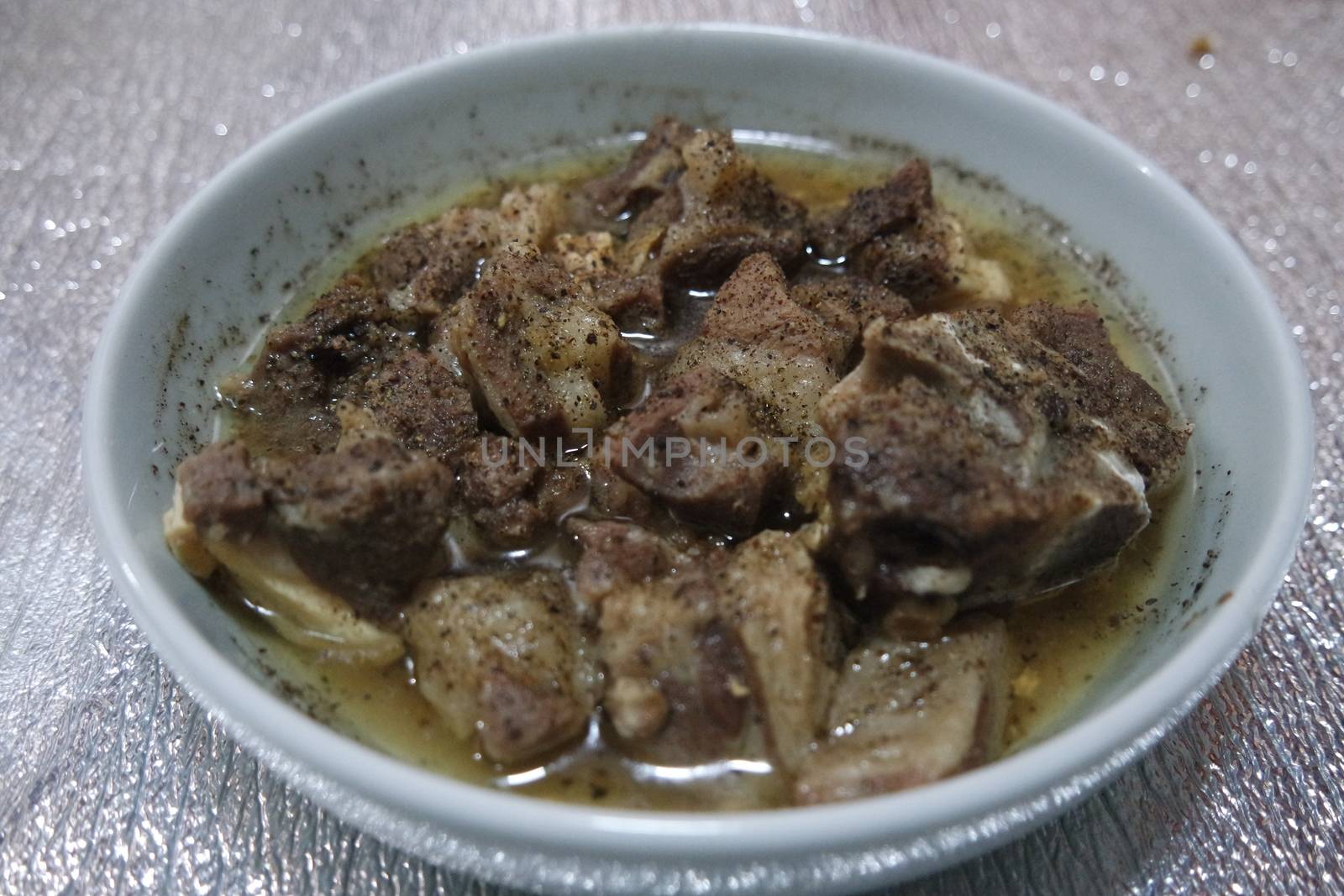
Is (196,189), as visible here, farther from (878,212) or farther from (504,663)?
(504,663)

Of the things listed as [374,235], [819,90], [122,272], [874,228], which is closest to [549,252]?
[374,235]

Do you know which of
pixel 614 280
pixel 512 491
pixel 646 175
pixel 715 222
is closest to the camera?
pixel 512 491

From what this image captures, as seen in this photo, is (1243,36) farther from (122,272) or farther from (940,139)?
(122,272)

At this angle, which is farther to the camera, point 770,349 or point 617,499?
point 770,349

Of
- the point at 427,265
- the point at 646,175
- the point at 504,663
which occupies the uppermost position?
the point at 646,175

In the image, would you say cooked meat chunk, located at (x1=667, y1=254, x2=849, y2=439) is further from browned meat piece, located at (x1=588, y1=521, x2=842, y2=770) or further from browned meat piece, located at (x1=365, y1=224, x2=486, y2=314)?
browned meat piece, located at (x1=365, y1=224, x2=486, y2=314)

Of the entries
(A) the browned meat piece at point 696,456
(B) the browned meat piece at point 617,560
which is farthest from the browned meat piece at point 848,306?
(B) the browned meat piece at point 617,560

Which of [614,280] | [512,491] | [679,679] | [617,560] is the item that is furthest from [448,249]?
[679,679]

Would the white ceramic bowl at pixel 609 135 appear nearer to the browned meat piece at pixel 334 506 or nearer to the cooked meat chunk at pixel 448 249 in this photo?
the browned meat piece at pixel 334 506
